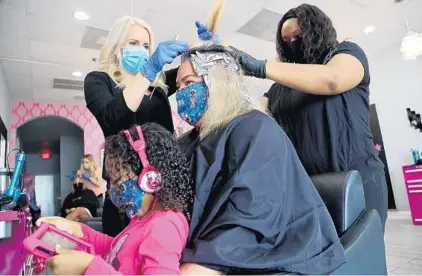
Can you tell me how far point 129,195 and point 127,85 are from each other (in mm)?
698

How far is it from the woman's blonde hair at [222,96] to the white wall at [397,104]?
18.4 ft

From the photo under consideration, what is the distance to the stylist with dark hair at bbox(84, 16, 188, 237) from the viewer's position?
3.92 feet

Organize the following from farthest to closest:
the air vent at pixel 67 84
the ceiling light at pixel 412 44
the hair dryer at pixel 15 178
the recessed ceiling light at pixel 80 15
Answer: the air vent at pixel 67 84 → the ceiling light at pixel 412 44 → the recessed ceiling light at pixel 80 15 → the hair dryer at pixel 15 178

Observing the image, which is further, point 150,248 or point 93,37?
point 93,37

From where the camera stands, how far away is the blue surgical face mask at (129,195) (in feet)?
2.95

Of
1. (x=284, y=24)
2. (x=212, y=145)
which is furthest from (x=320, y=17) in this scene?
(x=212, y=145)

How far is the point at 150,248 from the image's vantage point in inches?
29.4

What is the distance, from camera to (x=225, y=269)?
27.9 inches

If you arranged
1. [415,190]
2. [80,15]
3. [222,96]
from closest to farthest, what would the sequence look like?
[222,96] < [80,15] < [415,190]

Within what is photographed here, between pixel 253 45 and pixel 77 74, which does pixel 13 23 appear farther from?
pixel 253 45

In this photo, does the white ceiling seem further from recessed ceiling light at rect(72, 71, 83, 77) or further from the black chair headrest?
the black chair headrest

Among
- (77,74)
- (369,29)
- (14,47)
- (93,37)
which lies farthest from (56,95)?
(369,29)

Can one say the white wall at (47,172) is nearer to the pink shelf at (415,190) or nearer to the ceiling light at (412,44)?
the pink shelf at (415,190)

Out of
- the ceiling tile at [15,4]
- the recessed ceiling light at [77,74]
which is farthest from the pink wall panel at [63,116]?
the ceiling tile at [15,4]
